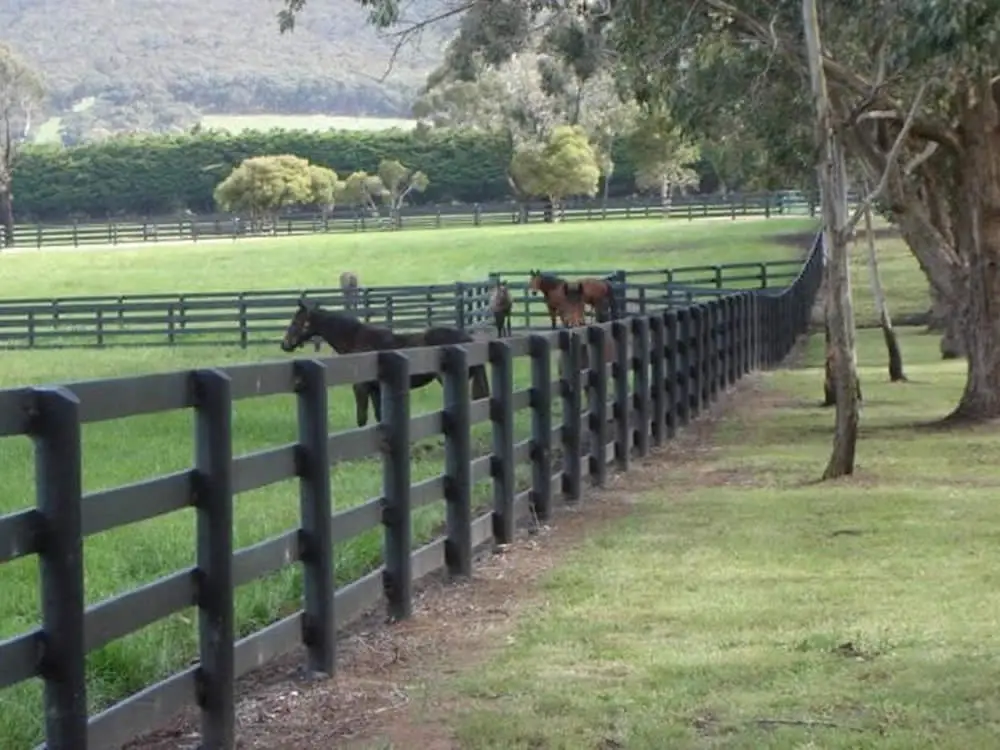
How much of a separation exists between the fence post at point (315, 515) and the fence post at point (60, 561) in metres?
1.98

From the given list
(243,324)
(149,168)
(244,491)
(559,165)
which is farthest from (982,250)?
(149,168)

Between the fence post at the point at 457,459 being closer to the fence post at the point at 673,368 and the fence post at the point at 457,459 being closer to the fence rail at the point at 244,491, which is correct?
the fence rail at the point at 244,491

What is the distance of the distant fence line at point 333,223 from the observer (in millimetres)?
88250

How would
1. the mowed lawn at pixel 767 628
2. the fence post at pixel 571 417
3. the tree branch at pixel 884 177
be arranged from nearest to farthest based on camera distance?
the mowed lawn at pixel 767 628 < the fence post at pixel 571 417 < the tree branch at pixel 884 177

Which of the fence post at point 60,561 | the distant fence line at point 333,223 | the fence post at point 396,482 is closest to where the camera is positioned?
the fence post at point 60,561

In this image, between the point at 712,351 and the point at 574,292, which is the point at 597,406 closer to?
the point at 712,351

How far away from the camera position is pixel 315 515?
716 centimetres

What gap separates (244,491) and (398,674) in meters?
1.17

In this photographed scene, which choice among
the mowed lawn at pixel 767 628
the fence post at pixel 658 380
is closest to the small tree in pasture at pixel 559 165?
the fence post at pixel 658 380

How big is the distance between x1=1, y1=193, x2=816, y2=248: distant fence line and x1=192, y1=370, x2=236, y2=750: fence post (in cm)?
7958

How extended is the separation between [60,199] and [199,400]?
10621 cm

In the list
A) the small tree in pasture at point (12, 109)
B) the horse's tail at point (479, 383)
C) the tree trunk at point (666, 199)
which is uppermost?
the small tree in pasture at point (12, 109)

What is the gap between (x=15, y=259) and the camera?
7525cm

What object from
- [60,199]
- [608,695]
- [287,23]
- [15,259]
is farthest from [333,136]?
[608,695]
